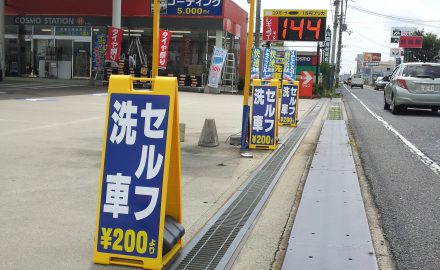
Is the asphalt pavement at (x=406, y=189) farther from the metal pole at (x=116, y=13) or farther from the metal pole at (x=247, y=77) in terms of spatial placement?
the metal pole at (x=116, y=13)

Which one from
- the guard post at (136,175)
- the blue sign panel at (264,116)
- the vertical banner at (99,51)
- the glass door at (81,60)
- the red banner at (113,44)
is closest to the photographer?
the guard post at (136,175)

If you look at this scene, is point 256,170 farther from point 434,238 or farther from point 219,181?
point 434,238

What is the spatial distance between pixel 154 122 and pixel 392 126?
34.4ft

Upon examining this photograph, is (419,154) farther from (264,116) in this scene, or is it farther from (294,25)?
(294,25)

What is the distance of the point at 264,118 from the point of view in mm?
8531

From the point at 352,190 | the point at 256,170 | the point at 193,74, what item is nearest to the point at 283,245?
the point at 352,190

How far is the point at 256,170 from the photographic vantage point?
6.75 m


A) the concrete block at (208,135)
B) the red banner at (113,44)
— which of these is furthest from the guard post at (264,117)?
the red banner at (113,44)

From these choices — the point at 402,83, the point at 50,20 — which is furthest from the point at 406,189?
the point at 50,20

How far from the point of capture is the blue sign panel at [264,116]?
27.7 ft

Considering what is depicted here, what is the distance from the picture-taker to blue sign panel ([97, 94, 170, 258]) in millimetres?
3326

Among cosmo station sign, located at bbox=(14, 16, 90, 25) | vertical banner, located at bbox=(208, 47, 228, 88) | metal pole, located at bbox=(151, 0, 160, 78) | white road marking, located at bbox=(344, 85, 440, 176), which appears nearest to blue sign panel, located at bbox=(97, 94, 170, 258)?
metal pole, located at bbox=(151, 0, 160, 78)

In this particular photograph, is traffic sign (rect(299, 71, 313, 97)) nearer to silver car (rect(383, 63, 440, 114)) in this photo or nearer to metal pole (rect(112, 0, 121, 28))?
metal pole (rect(112, 0, 121, 28))

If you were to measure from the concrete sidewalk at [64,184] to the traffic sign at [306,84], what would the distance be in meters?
16.1
